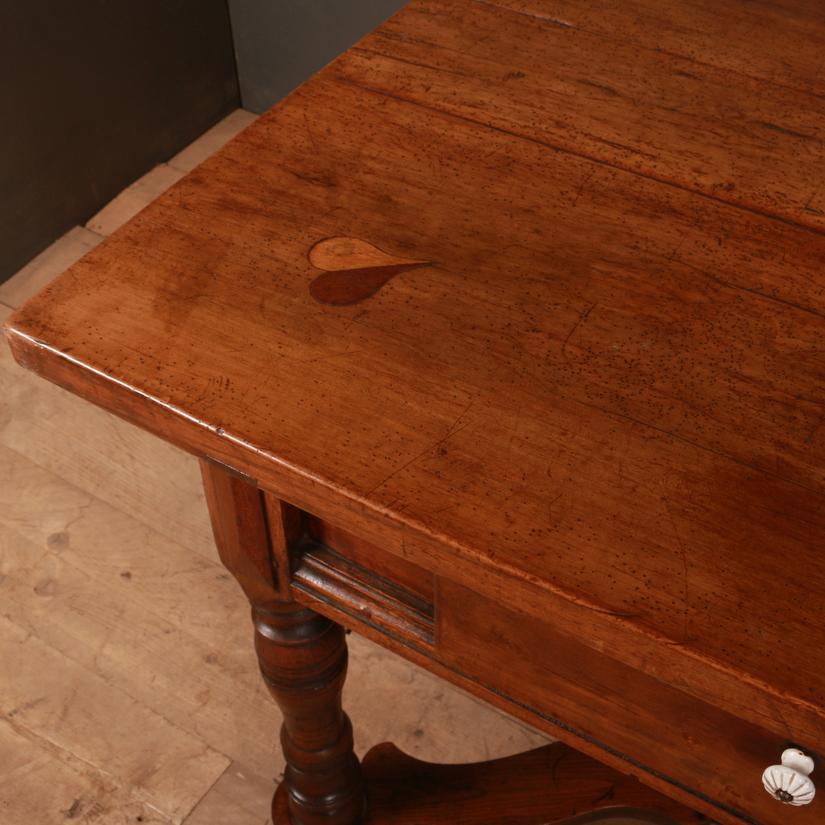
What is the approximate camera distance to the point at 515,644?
0.56 meters

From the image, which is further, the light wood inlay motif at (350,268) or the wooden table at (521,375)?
the light wood inlay motif at (350,268)

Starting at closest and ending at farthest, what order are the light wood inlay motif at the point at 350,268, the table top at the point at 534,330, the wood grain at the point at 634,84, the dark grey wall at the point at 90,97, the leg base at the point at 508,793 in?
the table top at the point at 534,330 → the light wood inlay motif at the point at 350,268 → the wood grain at the point at 634,84 → the leg base at the point at 508,793 → the dark grey wall at the point at 90,97

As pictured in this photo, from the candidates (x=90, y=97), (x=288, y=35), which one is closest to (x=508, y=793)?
(x=90, y=97)

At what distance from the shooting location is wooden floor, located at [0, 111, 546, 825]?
112 cm

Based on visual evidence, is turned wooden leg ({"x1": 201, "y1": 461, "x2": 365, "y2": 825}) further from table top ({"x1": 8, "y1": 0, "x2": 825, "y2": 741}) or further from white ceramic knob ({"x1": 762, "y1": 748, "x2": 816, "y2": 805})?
white ceramic knob ({"x1": 762, "y1": 748, "x2": 816, "y2": 805})

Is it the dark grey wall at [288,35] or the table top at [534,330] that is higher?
the table top at [534,330]

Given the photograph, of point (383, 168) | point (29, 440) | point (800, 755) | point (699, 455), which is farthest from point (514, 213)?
point (29, 440)

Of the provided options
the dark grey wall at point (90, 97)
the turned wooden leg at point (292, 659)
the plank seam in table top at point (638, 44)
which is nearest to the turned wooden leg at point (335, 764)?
the turned wooden leg at point (292, 659)

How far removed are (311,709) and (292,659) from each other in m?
0.07

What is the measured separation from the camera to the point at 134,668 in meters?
1.22

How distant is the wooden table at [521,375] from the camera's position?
47 cm

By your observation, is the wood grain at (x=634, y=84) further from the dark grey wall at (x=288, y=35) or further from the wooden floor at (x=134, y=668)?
the dark grey wall at (x=288, y=35)

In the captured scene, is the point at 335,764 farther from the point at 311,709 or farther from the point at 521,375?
the point at 521,375

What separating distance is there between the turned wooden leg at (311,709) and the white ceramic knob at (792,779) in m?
0.32
